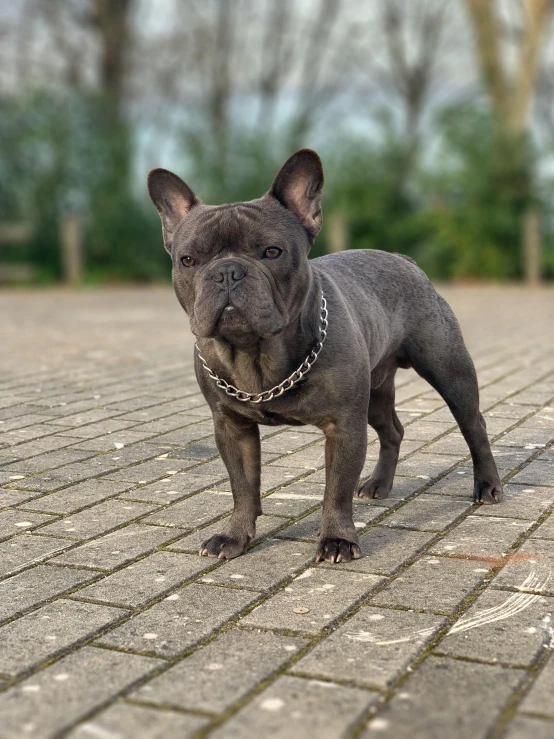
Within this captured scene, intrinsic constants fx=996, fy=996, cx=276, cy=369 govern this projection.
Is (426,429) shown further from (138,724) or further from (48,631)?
(138,724)

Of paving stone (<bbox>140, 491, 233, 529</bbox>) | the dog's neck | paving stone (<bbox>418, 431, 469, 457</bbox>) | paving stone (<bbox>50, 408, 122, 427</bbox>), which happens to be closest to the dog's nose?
the dog's neck

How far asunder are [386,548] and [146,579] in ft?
3.30


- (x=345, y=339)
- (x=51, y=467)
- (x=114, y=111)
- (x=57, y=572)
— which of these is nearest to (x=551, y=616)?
(x=345, y=339)

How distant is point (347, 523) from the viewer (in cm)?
404

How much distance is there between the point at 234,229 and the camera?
12.6 feet

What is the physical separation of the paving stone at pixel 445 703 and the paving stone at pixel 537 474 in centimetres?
229

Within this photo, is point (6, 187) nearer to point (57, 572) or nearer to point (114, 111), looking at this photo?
point (114, 111)

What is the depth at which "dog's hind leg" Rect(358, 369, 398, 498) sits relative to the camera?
16.3ft

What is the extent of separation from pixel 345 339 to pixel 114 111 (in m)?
19.6

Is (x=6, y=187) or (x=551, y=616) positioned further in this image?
(x=6, y=187)

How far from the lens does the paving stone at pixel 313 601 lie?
3314 mm

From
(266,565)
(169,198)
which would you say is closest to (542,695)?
(266,565)

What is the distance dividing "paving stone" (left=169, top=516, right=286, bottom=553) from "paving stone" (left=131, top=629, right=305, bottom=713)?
95 centimetres

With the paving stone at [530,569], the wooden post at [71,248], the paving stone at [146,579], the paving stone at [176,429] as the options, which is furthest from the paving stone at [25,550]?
the wooden post at [71,248]
